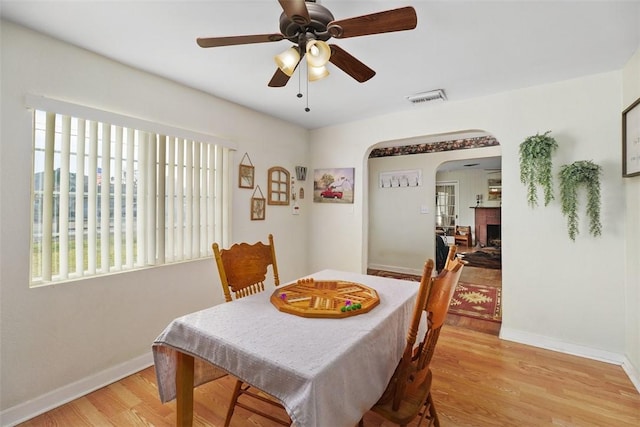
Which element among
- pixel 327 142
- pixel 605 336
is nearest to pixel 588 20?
pixel 605 336

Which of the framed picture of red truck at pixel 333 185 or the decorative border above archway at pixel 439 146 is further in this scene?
the decorative border above archway at pixel 439 146

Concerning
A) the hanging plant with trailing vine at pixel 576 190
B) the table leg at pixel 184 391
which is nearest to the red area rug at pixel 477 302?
the hanging plant with trailing vine at pixel 576 190

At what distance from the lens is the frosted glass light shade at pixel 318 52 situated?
135cm

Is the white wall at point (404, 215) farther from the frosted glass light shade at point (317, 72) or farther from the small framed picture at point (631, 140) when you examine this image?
the frosted glass light shade at point (317, 72)

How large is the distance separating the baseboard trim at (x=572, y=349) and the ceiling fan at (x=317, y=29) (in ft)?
9.26

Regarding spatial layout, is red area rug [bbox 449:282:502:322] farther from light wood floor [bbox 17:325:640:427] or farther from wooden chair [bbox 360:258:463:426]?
wooden chair [bbox 360:258:463:426]

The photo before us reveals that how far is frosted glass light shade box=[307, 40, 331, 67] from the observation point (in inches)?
53.1

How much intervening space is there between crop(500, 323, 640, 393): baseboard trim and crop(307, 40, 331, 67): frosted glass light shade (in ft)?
9.67

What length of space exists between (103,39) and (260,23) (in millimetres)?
1096

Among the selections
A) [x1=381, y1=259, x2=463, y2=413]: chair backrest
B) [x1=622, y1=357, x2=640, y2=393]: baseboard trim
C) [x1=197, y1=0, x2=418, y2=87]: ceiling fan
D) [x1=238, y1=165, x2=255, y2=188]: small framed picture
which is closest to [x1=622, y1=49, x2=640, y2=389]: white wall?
[x1=622, y1=357, x2=640, y2=393]: baseboard trim

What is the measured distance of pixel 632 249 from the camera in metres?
2.20

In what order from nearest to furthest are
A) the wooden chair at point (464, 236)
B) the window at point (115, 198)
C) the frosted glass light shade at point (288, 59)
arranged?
the frosted glass light shade at point (288, 59) → the window at point (115, 198) → the wooden chair at point (464, 236)

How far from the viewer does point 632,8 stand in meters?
1.59

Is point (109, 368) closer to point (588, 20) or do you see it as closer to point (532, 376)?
point (532, 376)
